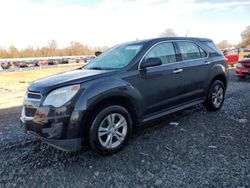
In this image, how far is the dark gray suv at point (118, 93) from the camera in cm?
347

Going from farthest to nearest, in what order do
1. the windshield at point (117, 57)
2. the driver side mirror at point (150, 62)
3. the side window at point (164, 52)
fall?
1. the side window at point (164, 52)
2. the windshield at point (117, 57)
3. the driver side mirror at point (150, 62)

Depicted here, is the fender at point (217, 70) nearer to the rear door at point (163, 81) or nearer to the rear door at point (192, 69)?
the rear door at point (192, 69)

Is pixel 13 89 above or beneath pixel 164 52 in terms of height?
beneath

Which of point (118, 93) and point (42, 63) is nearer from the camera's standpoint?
point (118, 93)

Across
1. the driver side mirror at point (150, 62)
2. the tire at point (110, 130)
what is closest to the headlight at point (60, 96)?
the tire at point (110, 130)

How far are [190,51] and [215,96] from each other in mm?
1420

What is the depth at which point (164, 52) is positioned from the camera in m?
4.78

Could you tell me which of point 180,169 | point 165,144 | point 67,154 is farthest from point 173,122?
point 67,154

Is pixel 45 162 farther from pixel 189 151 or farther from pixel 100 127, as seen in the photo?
pixel 189 151

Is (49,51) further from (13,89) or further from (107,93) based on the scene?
(107,93)

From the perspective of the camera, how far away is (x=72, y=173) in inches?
136

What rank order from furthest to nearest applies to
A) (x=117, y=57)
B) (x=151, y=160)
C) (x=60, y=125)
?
(x=117, y=57) < (x=151, y=160) < (x=60, y=125)

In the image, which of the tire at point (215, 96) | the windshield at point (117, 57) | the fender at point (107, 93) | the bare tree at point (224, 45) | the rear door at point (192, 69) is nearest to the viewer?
the fender at point (107, 93)

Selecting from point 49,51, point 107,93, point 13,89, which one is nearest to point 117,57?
point 107,93
